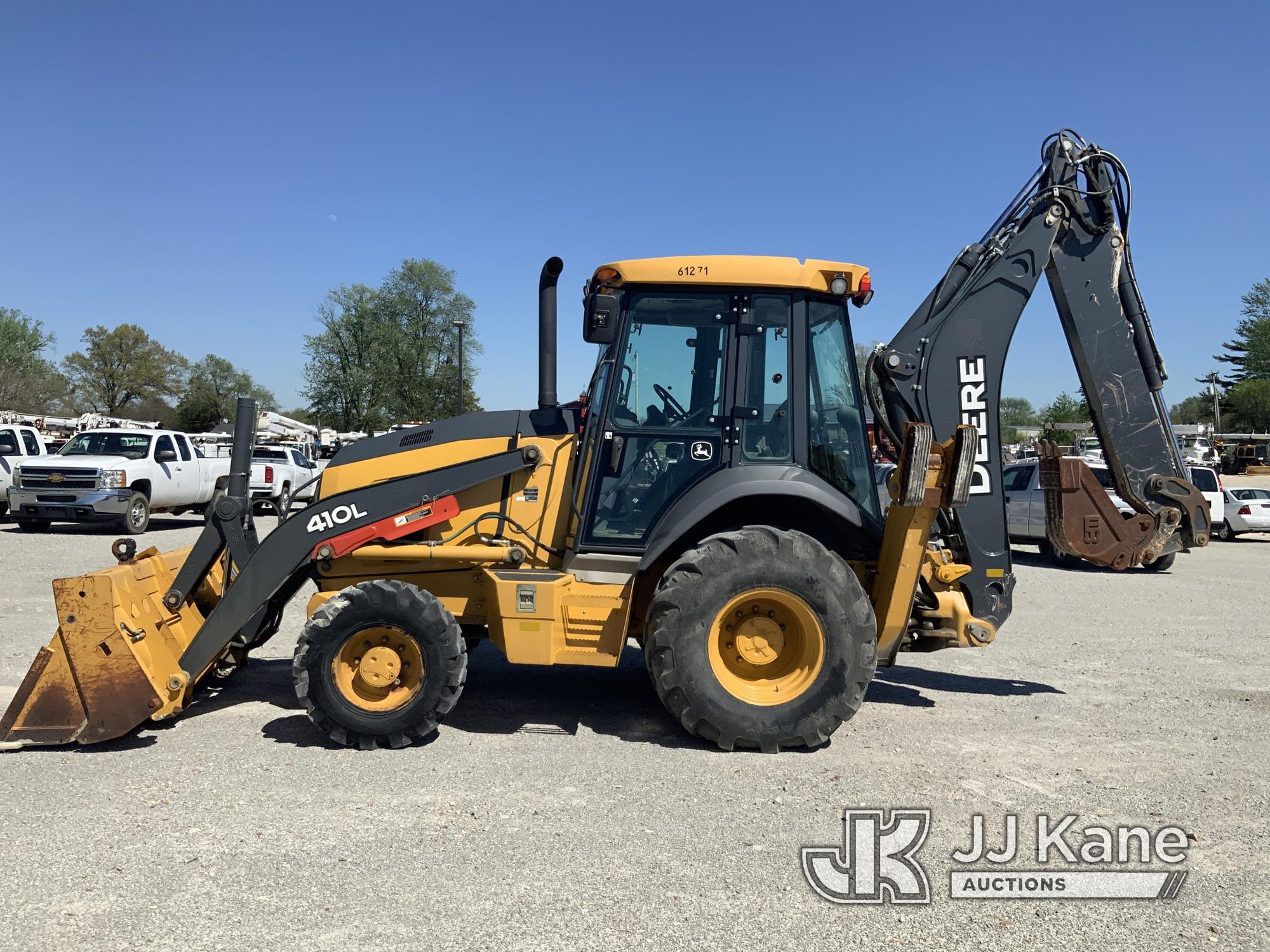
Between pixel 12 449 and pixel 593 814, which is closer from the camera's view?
pixel 593 814

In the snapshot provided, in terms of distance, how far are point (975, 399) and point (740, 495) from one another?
191 cm

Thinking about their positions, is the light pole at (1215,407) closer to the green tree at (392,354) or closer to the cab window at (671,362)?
the green tree at (392,354)

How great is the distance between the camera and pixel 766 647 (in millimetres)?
5672

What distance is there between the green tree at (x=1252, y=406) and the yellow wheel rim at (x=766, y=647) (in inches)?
2927

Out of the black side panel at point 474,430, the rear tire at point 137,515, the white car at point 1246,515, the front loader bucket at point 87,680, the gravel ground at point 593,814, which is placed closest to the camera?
the gravel ground at point 593,814

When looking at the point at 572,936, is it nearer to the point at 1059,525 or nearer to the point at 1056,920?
the point at 1056,920

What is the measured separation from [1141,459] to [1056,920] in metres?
3.92

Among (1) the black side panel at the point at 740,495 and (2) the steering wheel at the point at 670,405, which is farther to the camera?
(2) the steering wheel at the point at 670,405

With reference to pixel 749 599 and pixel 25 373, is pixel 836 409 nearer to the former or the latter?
pixel 749 599

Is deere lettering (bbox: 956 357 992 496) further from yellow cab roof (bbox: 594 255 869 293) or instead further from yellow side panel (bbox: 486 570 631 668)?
yellow side panel (bbox: 486 570 631 668)

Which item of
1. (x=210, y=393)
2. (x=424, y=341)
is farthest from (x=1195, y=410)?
(x=210, y=393)

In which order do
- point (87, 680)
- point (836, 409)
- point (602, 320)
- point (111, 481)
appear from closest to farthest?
point (87, 680), point (602, 320), point (836, 409), point (111, 481)

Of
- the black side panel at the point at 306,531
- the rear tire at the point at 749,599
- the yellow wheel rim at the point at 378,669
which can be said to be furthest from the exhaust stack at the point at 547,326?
the yellow wheel rim at the point at 378,669

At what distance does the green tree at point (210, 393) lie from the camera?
3046 inches
